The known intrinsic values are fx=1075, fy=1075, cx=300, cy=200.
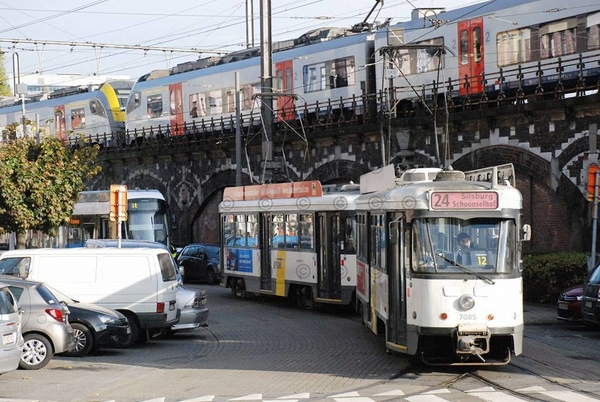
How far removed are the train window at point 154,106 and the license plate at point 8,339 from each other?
43.2 m

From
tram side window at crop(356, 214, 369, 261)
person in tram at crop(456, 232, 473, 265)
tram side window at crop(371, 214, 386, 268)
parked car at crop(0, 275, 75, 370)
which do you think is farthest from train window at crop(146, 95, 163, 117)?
person in tram at crop(456, 232, 473, 265)

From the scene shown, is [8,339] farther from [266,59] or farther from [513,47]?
[513,47]

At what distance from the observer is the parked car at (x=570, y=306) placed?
2259 centimetres

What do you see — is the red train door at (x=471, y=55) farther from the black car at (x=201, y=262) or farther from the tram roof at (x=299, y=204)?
the black car at (x=201, y=262)

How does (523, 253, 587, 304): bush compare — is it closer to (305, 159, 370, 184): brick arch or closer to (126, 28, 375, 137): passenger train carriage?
(126, 28, 375, 137): passenger train carriage

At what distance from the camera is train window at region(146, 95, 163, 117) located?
57219 mm

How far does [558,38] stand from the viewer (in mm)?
33156

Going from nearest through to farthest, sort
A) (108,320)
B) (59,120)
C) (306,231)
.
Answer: (108,320)
(306,231)
(59,120)

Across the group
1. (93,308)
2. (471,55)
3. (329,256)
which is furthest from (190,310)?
(471,55)

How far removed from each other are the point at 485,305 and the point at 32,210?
73.6 ft

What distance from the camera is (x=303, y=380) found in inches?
598

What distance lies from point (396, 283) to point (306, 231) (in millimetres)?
10776

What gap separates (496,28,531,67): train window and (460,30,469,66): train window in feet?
5.04

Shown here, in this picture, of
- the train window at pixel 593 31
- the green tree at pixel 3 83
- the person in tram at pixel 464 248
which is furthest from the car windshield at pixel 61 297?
the green tree at pixel 3 83
